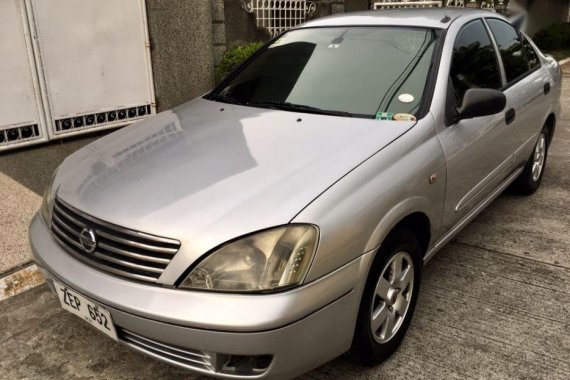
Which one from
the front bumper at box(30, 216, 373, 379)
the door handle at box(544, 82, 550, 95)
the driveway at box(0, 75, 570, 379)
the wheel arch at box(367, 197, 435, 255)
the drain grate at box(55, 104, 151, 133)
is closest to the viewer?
the front bumper at box(30, 216, 373, 379)

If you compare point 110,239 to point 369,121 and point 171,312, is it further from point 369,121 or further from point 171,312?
point 369,121

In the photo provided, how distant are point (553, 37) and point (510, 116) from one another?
14.7 meters

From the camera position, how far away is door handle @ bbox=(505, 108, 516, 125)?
340 centimetres

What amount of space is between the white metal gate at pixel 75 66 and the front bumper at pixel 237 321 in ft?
11.9

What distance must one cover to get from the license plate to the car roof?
2.31 m

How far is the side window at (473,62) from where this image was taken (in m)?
3.03

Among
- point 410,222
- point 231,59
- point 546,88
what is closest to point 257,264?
point 410,222

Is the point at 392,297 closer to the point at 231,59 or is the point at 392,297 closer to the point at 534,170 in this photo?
the point at 534,170

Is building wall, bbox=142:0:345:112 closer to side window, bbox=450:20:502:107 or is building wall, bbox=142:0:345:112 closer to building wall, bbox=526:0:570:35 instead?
side window, bbox=450:20:502:107

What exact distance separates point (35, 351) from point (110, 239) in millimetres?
997

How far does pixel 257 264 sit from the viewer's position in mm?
1916

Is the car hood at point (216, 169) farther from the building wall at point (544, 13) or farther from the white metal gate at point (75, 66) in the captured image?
the building wall at point (544, 13)

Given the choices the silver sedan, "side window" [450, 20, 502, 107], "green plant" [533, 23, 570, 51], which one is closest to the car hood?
the silver sedan

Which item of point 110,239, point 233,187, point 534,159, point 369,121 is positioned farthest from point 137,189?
point 534,159
